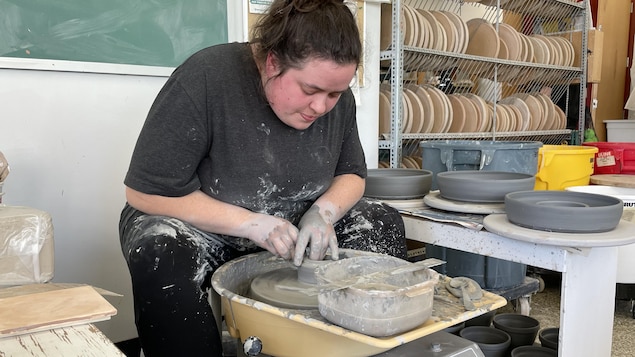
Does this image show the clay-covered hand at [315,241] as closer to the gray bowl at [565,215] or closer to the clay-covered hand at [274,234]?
the clay-covered hand at [274,234]

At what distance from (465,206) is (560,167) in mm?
1000

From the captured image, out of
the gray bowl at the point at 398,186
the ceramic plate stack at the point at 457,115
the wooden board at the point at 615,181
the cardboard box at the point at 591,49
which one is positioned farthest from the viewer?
the cardboard box at the point at 591,49

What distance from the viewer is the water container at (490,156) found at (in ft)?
6.74

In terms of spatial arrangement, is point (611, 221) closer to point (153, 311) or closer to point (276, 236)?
point (276, 236)

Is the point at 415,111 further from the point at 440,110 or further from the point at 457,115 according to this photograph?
the point at 457,115

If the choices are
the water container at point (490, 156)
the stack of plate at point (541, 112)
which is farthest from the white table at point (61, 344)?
the stack of plate at point (541, 112)

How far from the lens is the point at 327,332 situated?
890mm

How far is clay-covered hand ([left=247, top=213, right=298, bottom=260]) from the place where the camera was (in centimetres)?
116

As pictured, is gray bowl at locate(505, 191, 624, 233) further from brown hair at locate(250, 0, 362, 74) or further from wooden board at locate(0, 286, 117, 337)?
wooden board at locate(0, 286, 117, 337)

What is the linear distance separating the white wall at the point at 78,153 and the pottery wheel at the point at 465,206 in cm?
106

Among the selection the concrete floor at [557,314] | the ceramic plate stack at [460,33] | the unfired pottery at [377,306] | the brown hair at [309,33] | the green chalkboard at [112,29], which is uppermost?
the ceramic plate stack at [460,33]

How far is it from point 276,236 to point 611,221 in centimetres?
85

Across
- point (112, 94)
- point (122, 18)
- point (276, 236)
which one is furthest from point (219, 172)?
point (122, 18)

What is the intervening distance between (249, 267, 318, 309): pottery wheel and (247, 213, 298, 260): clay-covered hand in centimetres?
5
